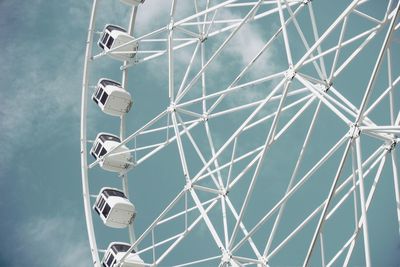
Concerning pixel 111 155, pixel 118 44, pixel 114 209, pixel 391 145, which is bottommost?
pixel 391 145

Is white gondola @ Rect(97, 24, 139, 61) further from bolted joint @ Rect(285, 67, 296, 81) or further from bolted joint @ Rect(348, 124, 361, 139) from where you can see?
bolted joint @ Rect(348, 124, 361, 139)

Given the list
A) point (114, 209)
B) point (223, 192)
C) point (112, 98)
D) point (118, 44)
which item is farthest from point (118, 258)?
point (118, 44)

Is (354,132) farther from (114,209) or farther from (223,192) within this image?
(114,209)

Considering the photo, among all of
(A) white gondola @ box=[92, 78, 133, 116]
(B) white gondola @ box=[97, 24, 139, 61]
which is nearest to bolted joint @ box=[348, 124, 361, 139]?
(A) white gondola @ box=[92, 78, 133, 116]

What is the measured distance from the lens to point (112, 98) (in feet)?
97.7

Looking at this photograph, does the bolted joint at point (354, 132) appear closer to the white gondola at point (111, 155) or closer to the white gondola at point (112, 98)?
the white gondola at point (111, 155)

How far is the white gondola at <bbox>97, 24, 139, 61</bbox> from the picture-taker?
30625 millimetres

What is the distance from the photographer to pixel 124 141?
28.4 m

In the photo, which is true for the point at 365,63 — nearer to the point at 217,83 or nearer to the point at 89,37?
the point at 217,83

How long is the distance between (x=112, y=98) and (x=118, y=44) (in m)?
2.40

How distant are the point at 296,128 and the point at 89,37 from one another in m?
26.9

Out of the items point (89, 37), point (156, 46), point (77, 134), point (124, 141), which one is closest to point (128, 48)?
point (89, 37)

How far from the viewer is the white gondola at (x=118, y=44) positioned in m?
30.6

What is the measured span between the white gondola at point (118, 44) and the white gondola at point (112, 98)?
126 cm
